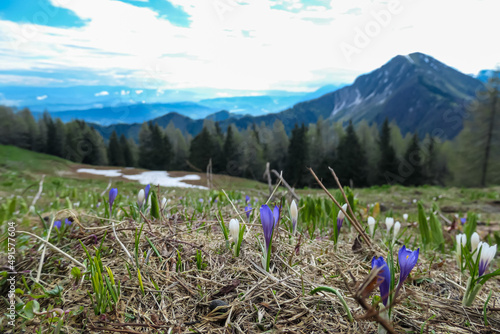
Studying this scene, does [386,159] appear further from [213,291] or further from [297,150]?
[213,291]

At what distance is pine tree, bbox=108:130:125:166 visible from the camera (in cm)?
6456

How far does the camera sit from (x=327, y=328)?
4.57ft

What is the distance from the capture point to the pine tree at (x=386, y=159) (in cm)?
5056

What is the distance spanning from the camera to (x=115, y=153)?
6488 centimetres

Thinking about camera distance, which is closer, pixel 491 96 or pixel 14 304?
pixel 14 304

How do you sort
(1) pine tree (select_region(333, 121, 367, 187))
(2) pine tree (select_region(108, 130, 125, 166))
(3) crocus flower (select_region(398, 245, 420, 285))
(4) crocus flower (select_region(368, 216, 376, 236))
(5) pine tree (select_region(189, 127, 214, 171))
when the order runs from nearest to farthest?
(3) crocus flower (select_region(398, 245, 420, 285)) < (4) crocus flower (select_region(368, 216, 376, 236)) < (1) pine tree (select_region(333, 121, 367, 187)) < (5) pine tree (select_region(189, 127, 214, 171)) < (2) pine tree (select_region(108, 130, 125, 166))

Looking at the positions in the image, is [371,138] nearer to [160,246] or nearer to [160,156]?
[160,156]

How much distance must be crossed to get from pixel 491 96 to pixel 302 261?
4133 centimetres

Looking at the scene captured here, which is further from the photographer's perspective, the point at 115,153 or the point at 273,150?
the point at 115,153

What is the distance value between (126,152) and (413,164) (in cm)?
5618

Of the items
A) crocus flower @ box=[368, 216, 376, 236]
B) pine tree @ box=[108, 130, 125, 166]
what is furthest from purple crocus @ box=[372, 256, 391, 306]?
pine tree @ box=[108, 130, 125, 166]

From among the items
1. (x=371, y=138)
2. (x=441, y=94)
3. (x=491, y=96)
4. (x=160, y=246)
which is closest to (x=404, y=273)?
(x=160, y=246)

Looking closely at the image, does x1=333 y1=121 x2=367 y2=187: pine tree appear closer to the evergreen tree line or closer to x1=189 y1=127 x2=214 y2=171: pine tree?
the evergreen tree line

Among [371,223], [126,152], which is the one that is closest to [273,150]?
[126,152]
